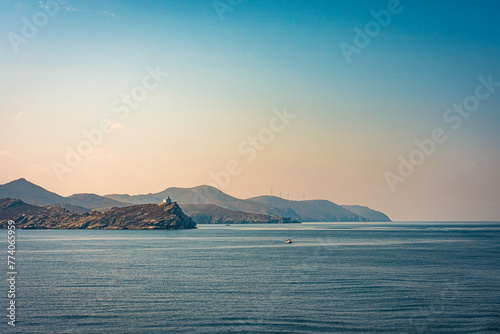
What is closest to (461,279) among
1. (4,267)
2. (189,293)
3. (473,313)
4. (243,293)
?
(473,313)

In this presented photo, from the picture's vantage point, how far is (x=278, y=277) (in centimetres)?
7100

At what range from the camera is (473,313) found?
46.7 m

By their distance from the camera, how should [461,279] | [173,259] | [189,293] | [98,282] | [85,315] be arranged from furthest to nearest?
[173,259]
[461,279]
[98,282]
[189,293]
[85,315]

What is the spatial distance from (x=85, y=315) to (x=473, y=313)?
4604 centimetres

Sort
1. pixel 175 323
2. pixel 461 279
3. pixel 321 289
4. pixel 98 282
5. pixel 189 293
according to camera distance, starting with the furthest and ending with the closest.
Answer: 1. pixel 461 279
2. pixel 98 282
3. pixel 321 289
4. pixel 189 293
5. pixel 175 323

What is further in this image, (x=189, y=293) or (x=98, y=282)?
(x=98, y=282)

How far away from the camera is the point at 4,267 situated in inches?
3167

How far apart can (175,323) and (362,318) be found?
20970mm

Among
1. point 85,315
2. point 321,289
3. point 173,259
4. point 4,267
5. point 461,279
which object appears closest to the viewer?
point 85,315

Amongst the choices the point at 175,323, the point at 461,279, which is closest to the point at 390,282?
the point at 461,279

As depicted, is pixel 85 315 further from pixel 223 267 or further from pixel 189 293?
pixel 223 267

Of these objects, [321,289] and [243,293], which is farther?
[321,289]

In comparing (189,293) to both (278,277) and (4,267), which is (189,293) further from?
(4,267)

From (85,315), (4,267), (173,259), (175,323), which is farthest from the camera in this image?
(173,259)
